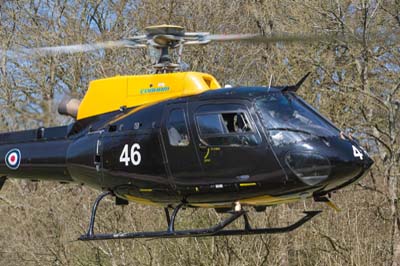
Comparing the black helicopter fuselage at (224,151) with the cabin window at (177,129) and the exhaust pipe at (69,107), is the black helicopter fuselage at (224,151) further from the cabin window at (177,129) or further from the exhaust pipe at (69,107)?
the exhaust pipe at (69,107)

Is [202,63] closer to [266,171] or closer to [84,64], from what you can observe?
[84,64]

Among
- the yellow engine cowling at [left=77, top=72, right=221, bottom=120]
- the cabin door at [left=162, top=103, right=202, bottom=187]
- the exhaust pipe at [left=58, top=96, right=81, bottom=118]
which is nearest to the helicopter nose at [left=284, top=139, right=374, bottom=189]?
the cabin door at [left=162, top=103, right=202, bottom=187]

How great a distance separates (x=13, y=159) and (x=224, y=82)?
754 centimetres

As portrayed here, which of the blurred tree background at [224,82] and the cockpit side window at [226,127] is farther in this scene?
the blurred tree background at [224,82]

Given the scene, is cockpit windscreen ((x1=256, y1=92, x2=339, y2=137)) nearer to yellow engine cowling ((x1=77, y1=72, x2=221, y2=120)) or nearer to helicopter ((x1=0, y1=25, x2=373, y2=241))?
helicopter ((x1=0, y1=25, x2=373, y2=241))

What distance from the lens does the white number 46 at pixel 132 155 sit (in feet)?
28.5

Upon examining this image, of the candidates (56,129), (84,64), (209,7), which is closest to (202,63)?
(209,7)

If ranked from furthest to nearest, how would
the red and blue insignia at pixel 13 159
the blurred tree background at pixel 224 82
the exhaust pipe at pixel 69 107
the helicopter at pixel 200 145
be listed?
the blurred tree background at pixel 224 82 < the red and blue insignia at pixel 13 159 < the exhaust pipe at pixel 69 107 < the helicopter at pixel 200 145

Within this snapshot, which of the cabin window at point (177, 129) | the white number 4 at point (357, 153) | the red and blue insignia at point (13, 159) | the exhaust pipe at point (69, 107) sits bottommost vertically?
the red and blue insignia at point (13, 159)

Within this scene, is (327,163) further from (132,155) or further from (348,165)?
(132,155)

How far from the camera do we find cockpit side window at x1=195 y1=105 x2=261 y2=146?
311 inches

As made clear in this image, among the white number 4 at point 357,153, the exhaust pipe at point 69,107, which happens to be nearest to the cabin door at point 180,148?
the white number 4 at point 357,153

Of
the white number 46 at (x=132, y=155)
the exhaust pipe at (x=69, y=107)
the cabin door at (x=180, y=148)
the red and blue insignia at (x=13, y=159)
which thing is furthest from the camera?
the red and blue insignia at (x=13, y=159)

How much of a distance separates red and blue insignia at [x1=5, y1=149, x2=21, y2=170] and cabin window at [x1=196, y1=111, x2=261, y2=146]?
3217 mm
